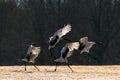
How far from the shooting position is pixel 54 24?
73.9m

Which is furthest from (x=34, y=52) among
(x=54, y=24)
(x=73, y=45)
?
(x=54, y=24)

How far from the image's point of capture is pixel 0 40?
7150 cm

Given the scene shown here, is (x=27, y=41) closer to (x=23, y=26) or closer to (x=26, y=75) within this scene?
(x=23, y=26)

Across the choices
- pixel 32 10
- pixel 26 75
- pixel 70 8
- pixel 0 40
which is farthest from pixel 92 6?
pixel 26 75

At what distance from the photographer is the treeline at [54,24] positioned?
70625mm

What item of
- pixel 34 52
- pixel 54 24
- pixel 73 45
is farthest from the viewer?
pixel 54 24

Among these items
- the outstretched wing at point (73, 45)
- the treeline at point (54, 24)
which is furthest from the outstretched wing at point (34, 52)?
the treeline at point (54, 24)

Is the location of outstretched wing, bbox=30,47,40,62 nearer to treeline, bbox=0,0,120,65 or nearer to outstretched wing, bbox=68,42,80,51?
outstretched wing, bbox=68,42,80,51

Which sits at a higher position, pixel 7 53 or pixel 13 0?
pixel 13 0

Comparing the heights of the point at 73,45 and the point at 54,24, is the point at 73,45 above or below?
above

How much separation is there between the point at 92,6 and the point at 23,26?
872 centimetres

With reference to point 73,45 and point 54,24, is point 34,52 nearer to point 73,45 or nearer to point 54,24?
point 73,45

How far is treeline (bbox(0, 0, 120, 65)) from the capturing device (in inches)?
2781

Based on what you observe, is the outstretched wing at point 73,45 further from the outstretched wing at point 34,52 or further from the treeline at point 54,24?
the treeline at point 54,24
